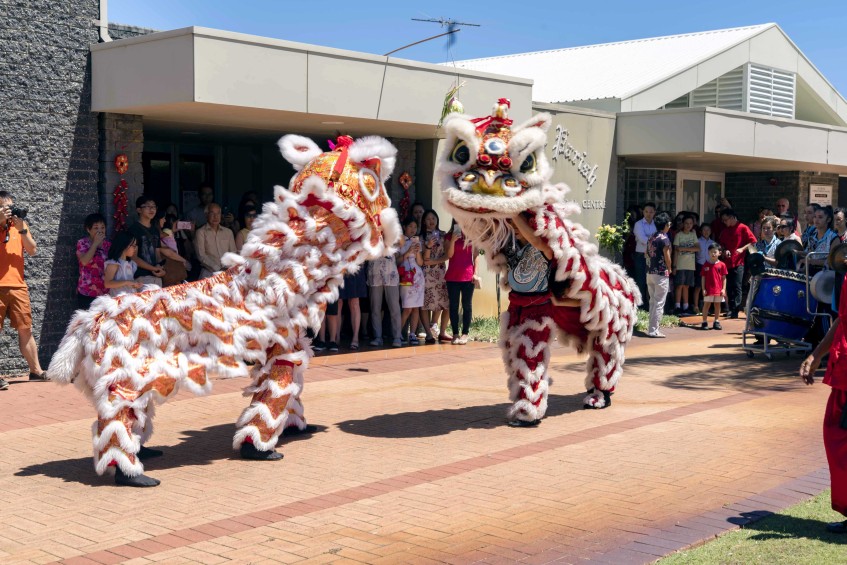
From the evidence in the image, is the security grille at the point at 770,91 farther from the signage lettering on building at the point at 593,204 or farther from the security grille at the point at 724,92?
the signage lettering on building at the point at 593,204

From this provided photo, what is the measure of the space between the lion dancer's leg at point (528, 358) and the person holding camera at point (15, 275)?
5111 millimetres

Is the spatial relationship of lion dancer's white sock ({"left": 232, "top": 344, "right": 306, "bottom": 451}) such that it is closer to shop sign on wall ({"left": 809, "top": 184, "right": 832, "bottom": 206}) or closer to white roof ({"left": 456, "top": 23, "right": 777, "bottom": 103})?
white roof ({"left": 456, "top": 23, "right": 777, "bottom": 103})

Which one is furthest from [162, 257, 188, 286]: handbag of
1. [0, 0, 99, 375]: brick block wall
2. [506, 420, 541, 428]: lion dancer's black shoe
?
A: [506, 420, 541, 428]: lion dancer's black shoe

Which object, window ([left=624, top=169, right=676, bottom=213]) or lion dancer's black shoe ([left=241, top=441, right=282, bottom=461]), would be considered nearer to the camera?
lion dancer's black shoe ([left=241, top=441, right=282, bottom=461])

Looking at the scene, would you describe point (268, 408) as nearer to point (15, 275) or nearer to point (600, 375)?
point (600, 375)

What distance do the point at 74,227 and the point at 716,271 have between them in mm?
9914

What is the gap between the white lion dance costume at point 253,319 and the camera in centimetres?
701

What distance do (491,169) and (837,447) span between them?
360 centimetres

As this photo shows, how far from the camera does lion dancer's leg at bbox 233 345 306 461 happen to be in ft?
25.1

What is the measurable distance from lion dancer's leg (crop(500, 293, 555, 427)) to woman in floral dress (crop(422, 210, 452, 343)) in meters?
4.87

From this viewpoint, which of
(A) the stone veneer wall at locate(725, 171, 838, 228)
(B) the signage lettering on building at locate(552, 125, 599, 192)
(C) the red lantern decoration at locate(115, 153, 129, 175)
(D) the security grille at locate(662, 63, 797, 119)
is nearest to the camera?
(C) the red lantern decoration at locate(115, 153, 129, 175)

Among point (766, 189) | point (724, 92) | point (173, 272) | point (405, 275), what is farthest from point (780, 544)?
point (766, 189)

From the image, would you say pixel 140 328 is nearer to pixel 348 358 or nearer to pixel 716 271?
pixel 348 358

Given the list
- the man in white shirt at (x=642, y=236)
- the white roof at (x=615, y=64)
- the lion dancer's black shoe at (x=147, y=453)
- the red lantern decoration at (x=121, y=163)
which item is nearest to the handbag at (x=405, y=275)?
the red lantern decoration at (x=121, y=163)
